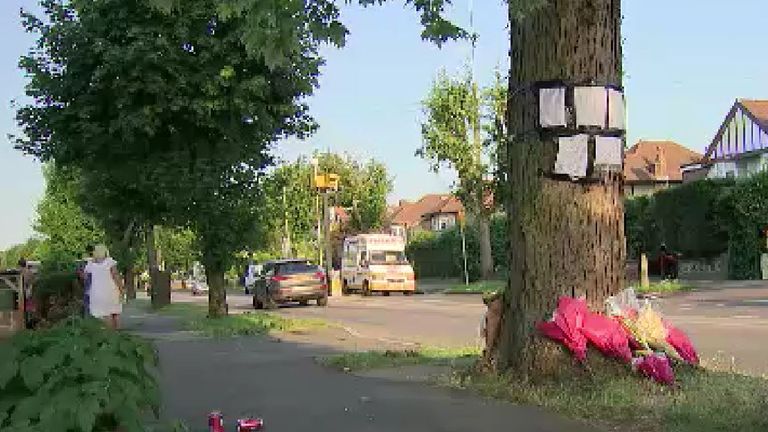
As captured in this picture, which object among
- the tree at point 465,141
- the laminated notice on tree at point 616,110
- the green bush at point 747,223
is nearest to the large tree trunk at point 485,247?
the tree at point 465,141

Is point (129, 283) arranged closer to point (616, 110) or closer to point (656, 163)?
point (656, 163)

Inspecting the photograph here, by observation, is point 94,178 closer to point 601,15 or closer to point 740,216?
point 601,15

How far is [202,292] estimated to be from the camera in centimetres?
6988

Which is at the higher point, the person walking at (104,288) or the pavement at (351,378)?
the person walking at (104,288)

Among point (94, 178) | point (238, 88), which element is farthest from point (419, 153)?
point (238, 88)

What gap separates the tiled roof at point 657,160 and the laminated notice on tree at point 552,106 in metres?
62.0

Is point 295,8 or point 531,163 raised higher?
point 295,8

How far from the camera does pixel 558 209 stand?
7891mm

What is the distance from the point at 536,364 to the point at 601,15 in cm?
292

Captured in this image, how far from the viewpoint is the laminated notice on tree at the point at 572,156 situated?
7.88 metres

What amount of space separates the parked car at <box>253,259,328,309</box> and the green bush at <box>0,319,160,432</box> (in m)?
27.1

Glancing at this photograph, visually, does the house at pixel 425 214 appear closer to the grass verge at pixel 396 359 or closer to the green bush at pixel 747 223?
the green bush at pixel 747 223

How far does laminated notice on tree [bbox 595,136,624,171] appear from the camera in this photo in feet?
26.1

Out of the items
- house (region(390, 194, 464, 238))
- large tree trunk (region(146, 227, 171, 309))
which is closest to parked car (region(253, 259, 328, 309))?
large tree trunk (region(146, 227, 171, 309))
